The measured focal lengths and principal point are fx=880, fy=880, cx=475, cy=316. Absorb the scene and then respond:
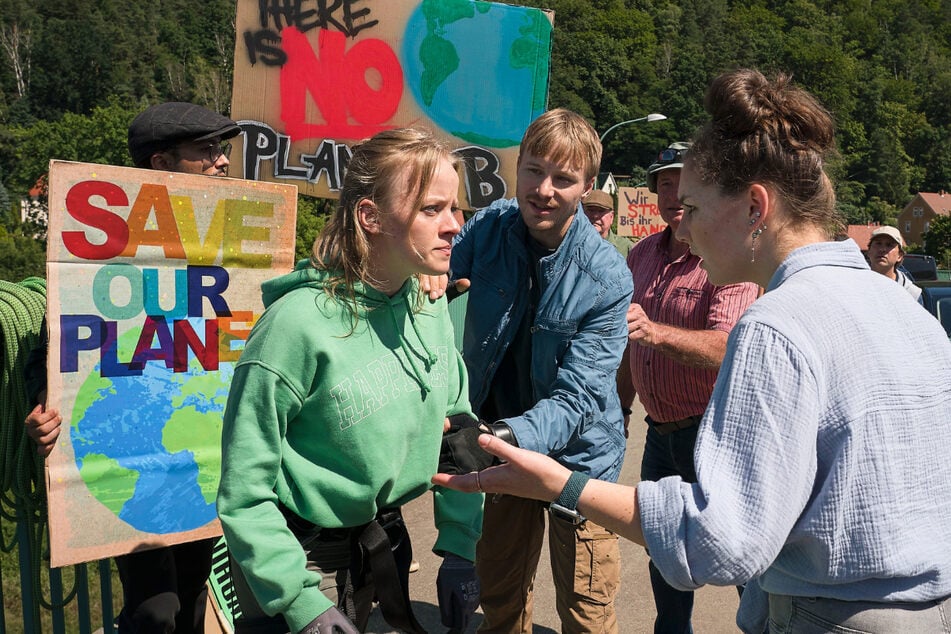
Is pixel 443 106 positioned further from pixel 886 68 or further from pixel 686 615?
pixel 886 68

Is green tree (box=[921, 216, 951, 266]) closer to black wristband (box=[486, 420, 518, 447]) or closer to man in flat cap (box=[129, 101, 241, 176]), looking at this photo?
man in flat cap (box=[129, 101, 241, 176])

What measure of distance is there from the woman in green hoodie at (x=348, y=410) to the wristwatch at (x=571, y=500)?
1.89ft

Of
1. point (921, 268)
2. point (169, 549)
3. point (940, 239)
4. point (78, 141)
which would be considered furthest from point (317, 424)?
point (940, 239)

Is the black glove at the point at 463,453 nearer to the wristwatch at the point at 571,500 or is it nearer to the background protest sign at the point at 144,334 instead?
the wristwatch at the point at 571,500

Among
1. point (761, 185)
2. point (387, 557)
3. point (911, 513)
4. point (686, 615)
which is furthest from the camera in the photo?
point (686, 615)

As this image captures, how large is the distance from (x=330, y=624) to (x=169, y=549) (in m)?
1.43

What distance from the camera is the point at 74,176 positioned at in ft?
9.50

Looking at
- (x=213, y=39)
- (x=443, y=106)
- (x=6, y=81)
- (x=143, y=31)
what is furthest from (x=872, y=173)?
(x=443, y=106)

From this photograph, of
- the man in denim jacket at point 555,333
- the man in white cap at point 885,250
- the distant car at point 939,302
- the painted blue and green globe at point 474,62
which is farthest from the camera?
the man in white cap at point 885,250

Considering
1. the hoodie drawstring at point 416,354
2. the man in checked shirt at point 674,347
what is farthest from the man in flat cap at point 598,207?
the hoodie drawstring at point 416,354

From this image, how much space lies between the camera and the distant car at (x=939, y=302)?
727 centimetres

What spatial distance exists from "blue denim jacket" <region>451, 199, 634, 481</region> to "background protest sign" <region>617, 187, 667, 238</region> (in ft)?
82.3

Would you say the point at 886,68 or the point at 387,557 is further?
the point at 886,68

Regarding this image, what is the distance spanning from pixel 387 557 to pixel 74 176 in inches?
65.3
